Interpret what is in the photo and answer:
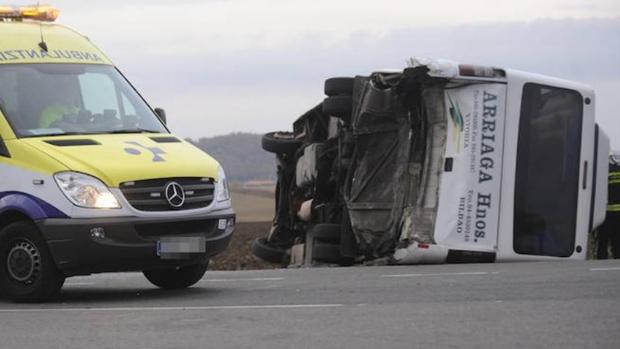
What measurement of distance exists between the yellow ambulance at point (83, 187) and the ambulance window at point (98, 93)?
2 centimetres

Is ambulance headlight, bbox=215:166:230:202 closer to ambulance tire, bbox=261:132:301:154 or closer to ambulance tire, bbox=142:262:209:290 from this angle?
ambulance tire, bbox=142:262:209:290

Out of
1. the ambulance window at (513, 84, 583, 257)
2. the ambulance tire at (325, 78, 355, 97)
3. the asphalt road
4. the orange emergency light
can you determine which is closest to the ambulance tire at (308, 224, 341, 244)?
the ambulance tire at (325, 78, 355, 97)

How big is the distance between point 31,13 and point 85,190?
2545mm

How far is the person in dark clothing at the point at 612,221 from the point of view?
17.3m

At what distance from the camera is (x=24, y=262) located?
1122 centimetres

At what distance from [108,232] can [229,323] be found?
6.77 ft

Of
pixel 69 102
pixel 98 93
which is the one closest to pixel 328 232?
pixel 98 93

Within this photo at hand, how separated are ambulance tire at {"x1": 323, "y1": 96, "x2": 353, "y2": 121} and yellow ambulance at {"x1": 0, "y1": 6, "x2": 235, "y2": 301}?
4.24m

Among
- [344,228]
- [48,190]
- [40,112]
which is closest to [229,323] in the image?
[48,190]

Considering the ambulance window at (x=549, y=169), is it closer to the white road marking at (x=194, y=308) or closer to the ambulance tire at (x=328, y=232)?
the ambulance tire at (x=328, y=232)

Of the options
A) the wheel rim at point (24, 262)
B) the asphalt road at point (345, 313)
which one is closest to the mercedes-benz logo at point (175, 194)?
the asphalt road at point (345, 313)

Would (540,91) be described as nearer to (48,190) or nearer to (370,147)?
(370,147)

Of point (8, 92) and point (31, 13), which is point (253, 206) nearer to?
point (31, 13)

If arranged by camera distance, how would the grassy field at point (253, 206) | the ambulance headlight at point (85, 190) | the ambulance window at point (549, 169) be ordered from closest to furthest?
the ambulance headlight at point (85, 190)
the ambulance window at point (549, 169)
the grassy field at point (253, 206)
